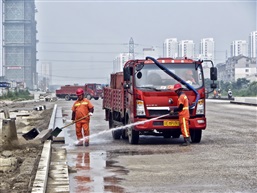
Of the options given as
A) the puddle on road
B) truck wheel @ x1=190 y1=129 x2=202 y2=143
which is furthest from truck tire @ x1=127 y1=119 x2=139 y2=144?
the puddle on road

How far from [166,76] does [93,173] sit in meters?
6.21

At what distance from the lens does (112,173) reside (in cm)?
1091

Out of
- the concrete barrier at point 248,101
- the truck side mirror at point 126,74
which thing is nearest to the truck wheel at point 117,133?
the truck side mirror at point 126,74

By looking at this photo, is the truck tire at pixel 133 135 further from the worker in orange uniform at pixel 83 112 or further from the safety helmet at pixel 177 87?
the safety helmet at pixel 177 87

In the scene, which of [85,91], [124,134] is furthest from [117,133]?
[85,91]

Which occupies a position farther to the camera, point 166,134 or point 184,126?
point 166,134

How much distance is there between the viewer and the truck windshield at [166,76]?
1639 cm

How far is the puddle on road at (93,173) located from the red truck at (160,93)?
228 cm

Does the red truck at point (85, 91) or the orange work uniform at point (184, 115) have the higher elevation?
the orange work uniform at point (184, 115)

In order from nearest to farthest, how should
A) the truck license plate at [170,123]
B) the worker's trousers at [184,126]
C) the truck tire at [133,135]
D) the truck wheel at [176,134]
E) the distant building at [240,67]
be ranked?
the worker's trousers at [184,126] < the truck license plate at [170,123] < the truck tire at [133,135] < the truck wheel at [176,134] < the distant building at [240,67]

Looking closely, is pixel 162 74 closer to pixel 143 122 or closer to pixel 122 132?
pixel 143 122

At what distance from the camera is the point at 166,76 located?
16625mm

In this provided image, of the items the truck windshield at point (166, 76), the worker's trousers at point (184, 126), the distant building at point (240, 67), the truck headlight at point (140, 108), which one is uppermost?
the distant building at point (240, 67)

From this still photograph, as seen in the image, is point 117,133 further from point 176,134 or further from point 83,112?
point 83,112
